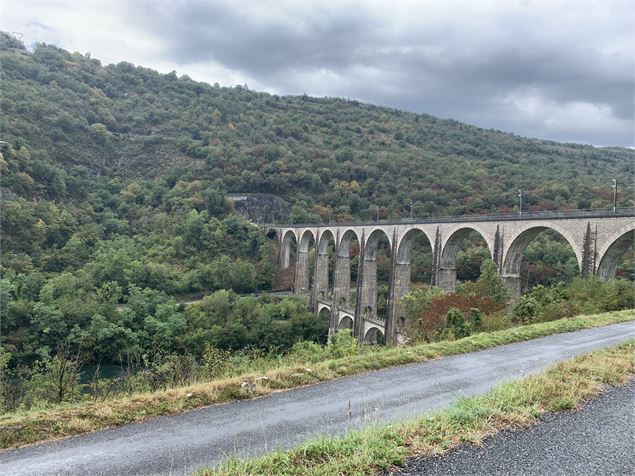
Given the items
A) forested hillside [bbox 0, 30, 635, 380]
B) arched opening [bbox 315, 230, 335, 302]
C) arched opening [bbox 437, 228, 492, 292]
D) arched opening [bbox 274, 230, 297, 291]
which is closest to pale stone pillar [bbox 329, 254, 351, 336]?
forested hillside [bbox 0, 30, 635, 380]

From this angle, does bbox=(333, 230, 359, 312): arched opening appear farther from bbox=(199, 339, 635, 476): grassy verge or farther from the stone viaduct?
bbox=(199, 339, 635, 476): grassy verge

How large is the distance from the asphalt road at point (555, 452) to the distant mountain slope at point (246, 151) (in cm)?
5467

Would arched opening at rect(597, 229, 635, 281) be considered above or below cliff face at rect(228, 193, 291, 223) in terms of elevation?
below

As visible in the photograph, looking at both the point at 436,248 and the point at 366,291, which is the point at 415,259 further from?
the point at 436,248

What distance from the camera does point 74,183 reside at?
190ft

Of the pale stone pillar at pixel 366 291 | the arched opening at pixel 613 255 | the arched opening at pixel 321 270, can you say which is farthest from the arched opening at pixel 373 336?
the arched opening at pixel 613 255

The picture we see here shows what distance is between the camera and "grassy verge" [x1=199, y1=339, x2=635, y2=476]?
3588 millimetres

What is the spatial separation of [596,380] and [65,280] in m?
39.4

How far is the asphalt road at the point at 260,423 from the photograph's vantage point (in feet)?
13.9

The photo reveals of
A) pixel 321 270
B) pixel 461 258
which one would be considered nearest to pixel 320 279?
pixel 321 270

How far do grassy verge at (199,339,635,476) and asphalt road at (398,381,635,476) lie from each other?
0.13 meters

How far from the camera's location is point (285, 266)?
61.0 m

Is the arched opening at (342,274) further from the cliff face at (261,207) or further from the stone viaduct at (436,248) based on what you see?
the cliff face at (261,207)

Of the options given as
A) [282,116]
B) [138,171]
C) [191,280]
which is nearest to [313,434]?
[191,280]
